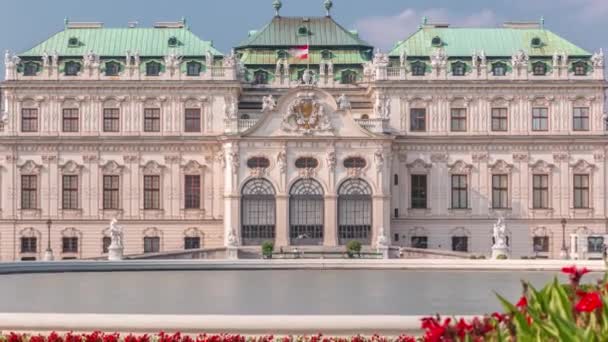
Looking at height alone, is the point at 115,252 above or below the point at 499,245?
below

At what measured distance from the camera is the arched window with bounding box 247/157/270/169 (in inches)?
2509

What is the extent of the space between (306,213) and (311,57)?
10.7 metres

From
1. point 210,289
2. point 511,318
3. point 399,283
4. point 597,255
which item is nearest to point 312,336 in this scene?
point 511,318

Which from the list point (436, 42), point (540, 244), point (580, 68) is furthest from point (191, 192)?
point (580, 68)

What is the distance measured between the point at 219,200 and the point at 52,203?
942 cm

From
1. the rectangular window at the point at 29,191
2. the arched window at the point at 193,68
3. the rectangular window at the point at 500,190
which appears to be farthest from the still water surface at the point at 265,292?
the arched window at the point at 193,68

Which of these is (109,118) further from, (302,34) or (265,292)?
(265,292)

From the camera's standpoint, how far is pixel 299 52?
69500mm

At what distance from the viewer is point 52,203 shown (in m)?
65.9

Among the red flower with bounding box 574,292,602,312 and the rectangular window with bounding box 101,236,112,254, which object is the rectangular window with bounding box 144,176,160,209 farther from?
the red flower with bounding box 574,292,602,312

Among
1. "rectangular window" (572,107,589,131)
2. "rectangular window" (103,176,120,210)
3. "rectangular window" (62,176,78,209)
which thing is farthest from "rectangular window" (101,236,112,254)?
"rectangular window" (572,107,589,131)

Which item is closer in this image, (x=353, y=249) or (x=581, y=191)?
(x=353, y=249)

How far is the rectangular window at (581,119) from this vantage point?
2611 inches

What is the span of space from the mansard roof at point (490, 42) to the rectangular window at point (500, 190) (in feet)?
23.6
